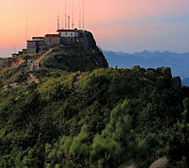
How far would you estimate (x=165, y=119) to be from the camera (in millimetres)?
25547

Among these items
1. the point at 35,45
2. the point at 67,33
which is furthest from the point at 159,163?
the point at 67,33

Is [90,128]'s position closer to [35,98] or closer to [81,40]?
[35,98]

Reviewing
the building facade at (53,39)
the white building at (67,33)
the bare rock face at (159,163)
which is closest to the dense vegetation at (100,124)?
the bare rock face at (159,163)

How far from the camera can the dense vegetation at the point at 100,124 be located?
1672 cm

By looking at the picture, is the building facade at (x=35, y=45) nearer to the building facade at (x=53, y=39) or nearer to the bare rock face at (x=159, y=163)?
the building facade at (x=53, y=39)

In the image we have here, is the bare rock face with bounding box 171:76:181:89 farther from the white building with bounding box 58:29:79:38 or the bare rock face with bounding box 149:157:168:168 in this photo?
the white building with bounding box 58:29:79:38

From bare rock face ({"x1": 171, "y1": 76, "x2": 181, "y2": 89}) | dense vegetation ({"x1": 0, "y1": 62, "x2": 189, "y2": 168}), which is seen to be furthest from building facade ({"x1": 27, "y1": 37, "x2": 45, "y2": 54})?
bare rock face ({"x1": 171, "y1": 76, "x2": 181, "y2": 89})

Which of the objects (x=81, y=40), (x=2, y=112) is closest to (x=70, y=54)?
(x=81, y=40)

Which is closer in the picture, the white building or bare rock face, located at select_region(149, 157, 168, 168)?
bare rock face, located at select_region(149, 157, 168, 168)

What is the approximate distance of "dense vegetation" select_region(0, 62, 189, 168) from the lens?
54.9 feet

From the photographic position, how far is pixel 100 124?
86.2 ft

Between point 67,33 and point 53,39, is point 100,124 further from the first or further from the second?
point 67,33

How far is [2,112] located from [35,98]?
14.7 feet

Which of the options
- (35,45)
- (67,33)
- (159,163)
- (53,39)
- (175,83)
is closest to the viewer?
(159,163)
